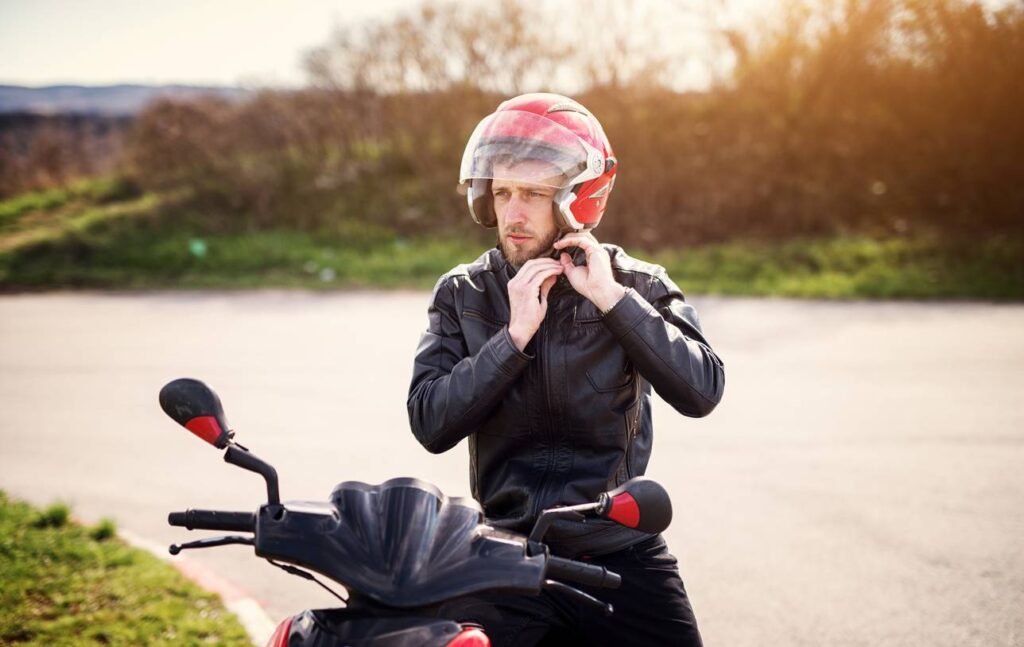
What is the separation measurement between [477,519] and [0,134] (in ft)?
71.8

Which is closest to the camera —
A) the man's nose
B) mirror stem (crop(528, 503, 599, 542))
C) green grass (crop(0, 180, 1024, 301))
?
mirror stem (crop(528, 503, 599, 542))

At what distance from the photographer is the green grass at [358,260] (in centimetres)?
1159

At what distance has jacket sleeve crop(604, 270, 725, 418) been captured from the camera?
92.3 inches

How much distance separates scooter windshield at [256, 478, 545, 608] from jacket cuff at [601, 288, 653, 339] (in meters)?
0.82

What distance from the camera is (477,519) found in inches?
66.7

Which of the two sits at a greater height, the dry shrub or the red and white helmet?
the dry shrub

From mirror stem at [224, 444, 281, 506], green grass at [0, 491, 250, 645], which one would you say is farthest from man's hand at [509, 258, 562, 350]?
green grass at [0, 491, 250, 645]

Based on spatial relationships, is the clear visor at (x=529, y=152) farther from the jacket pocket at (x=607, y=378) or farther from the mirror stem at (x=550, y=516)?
the mirror stem at (x=550, y=516)

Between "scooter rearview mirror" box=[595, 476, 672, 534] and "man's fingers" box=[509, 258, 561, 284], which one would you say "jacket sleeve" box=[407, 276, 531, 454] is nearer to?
"man's fingers" box=[509, 258, 561, 284]

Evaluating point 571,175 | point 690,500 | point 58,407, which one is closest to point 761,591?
point 690,500

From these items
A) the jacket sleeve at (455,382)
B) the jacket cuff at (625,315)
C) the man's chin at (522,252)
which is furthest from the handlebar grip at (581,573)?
the man's chin at (522,252)

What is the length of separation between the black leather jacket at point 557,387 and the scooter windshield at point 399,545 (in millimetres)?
663

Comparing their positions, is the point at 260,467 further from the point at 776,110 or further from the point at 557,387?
the point at 776,110

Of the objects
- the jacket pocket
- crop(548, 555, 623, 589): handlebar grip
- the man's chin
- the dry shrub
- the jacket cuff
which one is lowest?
crop(548, 555, 623, 589): handlebar grip
